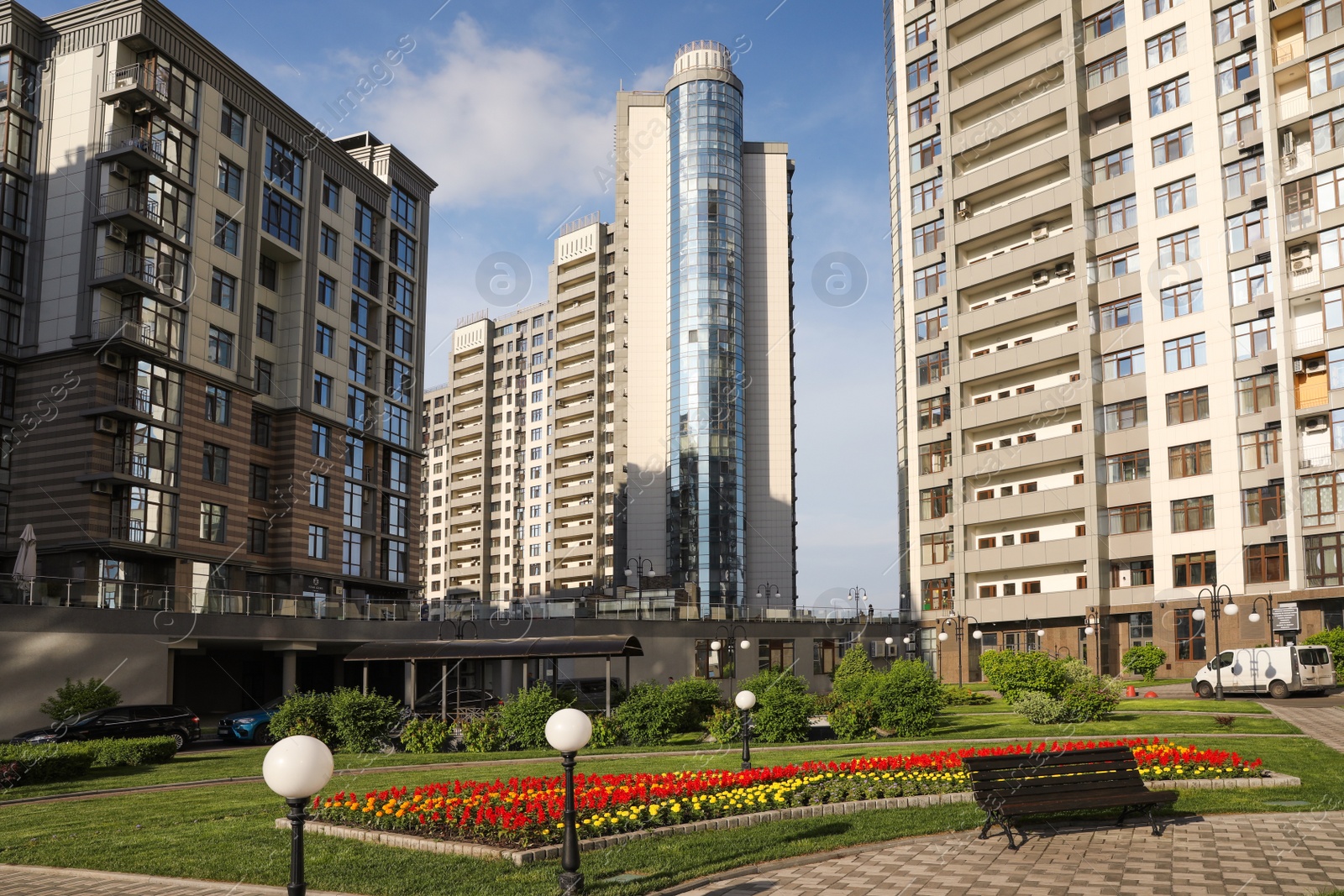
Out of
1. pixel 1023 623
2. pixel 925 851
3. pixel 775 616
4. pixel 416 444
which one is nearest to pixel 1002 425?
pixel 1023 623

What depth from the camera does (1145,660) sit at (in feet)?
165

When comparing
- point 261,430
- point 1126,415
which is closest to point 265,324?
point 261,430

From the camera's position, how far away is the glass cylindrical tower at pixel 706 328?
9562cm

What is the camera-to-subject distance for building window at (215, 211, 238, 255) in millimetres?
50781

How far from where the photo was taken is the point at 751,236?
103m

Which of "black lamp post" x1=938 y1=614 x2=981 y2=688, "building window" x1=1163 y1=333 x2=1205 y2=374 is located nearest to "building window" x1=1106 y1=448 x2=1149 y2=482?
"building window" x1=1163 y1=333 x2=1205 y2=374

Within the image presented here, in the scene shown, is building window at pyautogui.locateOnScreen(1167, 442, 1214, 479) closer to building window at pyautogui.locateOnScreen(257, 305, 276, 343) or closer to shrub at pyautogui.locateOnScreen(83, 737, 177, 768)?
building window at pyautogui.locateOnScreen(257, 305, 276, 343)

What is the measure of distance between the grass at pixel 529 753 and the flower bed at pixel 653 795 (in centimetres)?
498

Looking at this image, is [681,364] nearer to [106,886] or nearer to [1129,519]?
[1129,519]

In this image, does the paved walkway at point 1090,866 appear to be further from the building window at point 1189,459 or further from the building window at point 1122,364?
the building window at point 1122,364

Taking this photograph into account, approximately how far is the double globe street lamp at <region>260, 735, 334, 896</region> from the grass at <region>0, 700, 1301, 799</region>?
1287cm

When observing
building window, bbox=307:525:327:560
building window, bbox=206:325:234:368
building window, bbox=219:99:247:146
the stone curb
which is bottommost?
the stone curb

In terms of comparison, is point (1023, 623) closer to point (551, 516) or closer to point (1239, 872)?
point (1239, 872)

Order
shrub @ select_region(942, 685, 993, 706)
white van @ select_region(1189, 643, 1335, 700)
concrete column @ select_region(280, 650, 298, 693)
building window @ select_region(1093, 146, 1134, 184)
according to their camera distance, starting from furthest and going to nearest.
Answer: building window @ select_region(1093, 146, 1134, 184) → concrete column @ select_region(280, 650, 298, 693) → shrub @ select_region(942, 685, 993, 706) → white van @ select_region(1189, 643, 1335, 700)
